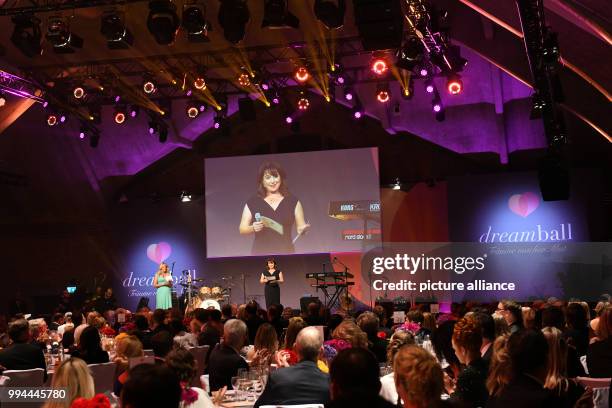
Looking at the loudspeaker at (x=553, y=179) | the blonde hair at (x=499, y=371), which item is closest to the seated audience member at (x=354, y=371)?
the blonde hair at (x=499, y=371)

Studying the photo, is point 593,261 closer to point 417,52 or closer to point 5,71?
point 417,52

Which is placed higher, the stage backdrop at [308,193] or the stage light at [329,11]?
the stage light at [329,11]

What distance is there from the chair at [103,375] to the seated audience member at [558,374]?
3.39m

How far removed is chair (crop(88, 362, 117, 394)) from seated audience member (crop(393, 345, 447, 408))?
10.7 ft

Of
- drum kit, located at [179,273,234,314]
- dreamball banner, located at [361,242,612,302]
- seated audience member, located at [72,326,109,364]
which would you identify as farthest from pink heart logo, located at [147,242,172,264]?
seated audience member, located at [72,326,109,364]

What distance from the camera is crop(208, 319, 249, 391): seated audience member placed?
5.68m

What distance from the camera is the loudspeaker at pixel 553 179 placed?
1150 cm

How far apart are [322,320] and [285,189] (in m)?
9.00

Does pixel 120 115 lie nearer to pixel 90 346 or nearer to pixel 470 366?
pixel 90 346

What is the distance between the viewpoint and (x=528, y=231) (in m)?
16.6

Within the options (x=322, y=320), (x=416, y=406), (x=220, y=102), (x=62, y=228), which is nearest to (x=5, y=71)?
(x=220, y=102)

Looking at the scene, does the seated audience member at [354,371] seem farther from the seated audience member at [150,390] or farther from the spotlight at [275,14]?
the spotlight at [275,14]

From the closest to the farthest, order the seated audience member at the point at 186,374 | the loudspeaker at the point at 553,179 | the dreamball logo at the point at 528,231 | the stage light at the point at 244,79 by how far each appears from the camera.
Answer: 1. the seated audience member at the point at 186,374
2. the loudspeaker at the point at 553,179
3. the stage light at the point at 244,79
4. the dreamball logo at the point at 528,231

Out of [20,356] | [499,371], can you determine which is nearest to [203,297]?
[20,356]
